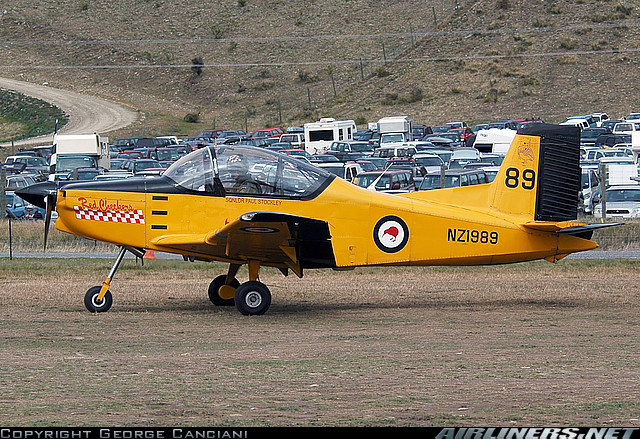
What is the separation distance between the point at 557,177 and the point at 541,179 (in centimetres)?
28

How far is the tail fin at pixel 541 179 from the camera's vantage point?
15.6 metres

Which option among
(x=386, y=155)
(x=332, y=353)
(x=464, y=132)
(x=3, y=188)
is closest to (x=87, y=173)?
(x=3, y=188)

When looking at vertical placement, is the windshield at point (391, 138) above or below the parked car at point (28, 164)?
above

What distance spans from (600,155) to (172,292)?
1291 inches

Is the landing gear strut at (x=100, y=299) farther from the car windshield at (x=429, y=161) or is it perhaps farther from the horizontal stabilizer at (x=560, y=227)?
the car windshield at (x=429, y=161)

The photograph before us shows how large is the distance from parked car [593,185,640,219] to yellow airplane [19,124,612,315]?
51.2 ft

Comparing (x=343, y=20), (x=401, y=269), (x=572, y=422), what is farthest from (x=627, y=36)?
(x=572, y=422)

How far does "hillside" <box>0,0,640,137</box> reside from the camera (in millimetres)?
71688

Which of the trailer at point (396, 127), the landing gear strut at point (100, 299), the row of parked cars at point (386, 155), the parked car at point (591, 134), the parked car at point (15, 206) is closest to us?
the landing gear strut at point (100, 299)

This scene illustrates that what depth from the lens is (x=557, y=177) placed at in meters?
15.7

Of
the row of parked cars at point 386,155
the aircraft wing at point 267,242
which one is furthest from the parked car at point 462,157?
the aircraft wing at point 267,242

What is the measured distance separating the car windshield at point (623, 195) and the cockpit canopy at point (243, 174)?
1922 cm

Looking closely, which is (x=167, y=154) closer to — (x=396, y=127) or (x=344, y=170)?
(x=396, y=127)

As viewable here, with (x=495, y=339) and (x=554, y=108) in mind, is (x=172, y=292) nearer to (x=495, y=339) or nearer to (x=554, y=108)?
(x=495, y=339)
